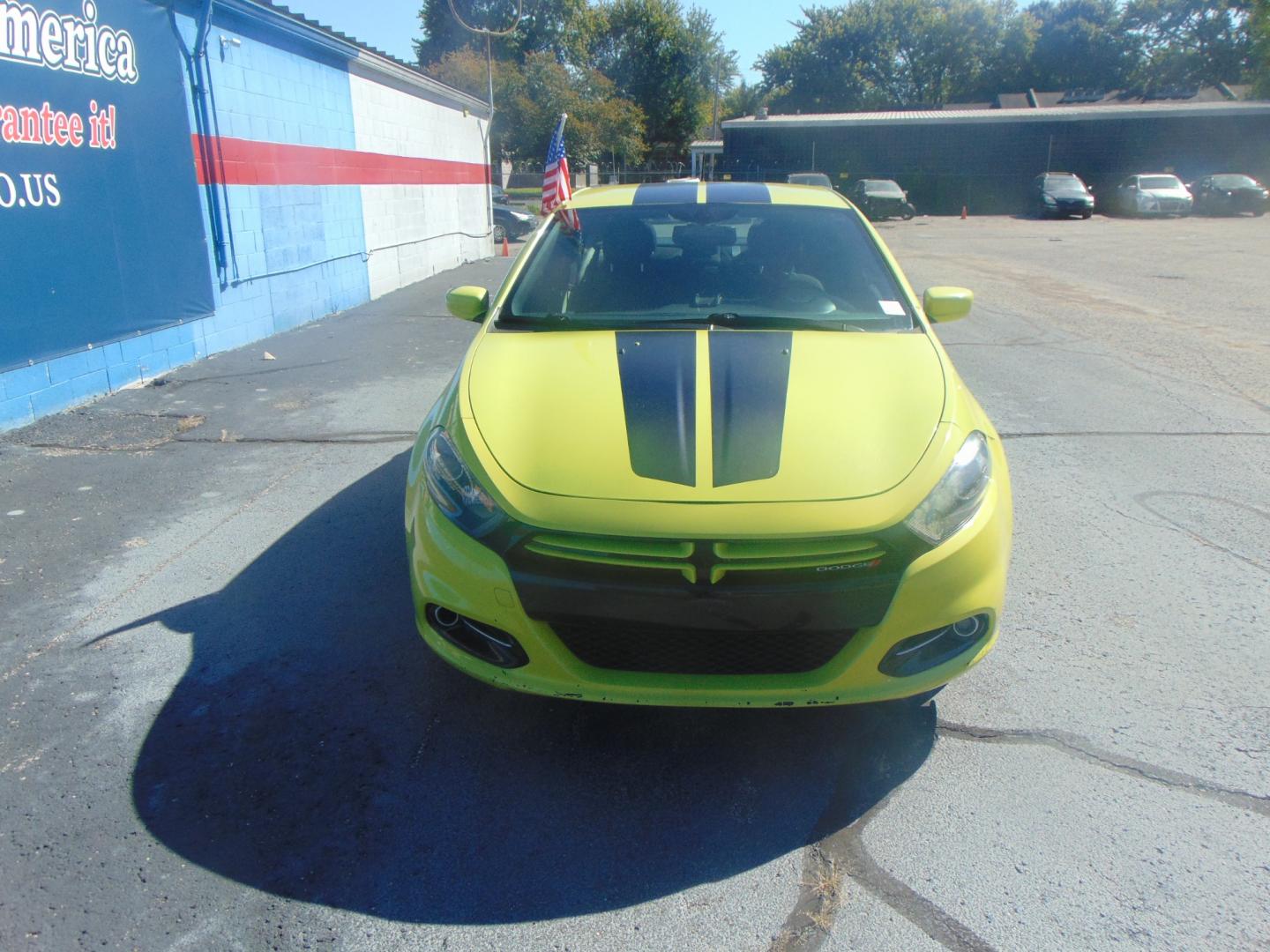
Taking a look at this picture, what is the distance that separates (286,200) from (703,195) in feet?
25.7

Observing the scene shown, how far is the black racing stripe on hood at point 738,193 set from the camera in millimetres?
4480

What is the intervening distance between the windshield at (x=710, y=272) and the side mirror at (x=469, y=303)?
286mm

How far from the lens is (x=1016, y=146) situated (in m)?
40.9

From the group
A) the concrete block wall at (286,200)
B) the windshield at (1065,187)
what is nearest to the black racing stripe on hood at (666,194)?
the concrete block wall at (286,200)

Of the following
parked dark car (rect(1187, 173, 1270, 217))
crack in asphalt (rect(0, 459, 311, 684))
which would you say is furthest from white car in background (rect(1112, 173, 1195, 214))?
crack in asphalt (rect(0, 459, 311, 684))

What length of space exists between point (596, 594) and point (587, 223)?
2.39 meters

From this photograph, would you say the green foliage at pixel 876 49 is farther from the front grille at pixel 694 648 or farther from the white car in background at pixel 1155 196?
the front grille at pixel 694 648

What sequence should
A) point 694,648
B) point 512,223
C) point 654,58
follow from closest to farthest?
point 694,648, point 512,223, point 654,58

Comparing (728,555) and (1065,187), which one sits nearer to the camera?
(728,555)

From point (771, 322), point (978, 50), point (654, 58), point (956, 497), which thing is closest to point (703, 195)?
point (771, 322)

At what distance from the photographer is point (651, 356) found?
3.34m

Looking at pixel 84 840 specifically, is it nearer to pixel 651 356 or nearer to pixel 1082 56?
pixel 651 356

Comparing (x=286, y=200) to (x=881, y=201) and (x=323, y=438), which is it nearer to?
(x=323, y=438)

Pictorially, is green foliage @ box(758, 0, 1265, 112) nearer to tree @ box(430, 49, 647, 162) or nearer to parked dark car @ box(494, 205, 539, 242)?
tree @ box(430, 49, 647, 162)
